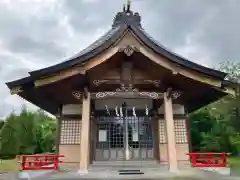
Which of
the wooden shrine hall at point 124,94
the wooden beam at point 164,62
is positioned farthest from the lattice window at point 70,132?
the wooden beam at point 164,62

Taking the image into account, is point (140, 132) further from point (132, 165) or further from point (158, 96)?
point (158, 96)

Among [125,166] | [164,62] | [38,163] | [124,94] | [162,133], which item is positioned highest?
[164,62]

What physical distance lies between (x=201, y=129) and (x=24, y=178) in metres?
22.8

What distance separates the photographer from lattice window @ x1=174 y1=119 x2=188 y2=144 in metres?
12.1

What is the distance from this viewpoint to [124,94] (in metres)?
9.78

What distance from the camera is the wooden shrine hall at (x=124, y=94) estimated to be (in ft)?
29.7

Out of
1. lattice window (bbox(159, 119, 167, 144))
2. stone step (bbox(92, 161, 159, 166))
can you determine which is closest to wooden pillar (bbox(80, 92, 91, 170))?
stone step (bbox(92, 161, 159, 166))

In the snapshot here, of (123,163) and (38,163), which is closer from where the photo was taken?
(38,163)

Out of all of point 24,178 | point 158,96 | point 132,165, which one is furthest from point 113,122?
point 24,178

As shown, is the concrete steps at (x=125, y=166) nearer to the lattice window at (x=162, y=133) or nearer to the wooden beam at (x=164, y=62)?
the lattice window at (x=162, y=133)

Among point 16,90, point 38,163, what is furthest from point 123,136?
point 16,90

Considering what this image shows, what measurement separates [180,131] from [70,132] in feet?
17.1

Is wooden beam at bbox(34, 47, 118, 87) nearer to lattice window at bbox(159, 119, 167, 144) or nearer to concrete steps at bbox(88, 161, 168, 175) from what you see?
concrete steps at bbox(88, 161, 168, 175)

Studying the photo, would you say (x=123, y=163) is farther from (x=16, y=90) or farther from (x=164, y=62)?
(x=16, y=90)
